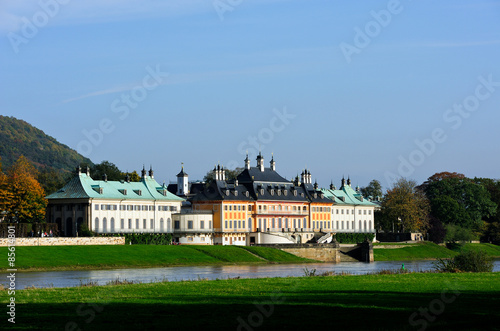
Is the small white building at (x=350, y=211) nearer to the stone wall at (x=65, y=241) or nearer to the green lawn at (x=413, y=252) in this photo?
the green lawn at (x=413, y=252)

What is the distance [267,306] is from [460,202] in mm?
120717

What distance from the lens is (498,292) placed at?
120 feet

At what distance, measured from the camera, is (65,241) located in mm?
84938

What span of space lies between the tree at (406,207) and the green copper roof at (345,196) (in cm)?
493

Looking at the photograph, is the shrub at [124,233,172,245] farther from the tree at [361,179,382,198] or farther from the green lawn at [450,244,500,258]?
the tree at [361,179,382,198]

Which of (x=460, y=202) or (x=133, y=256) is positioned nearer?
(x=133, y=256)

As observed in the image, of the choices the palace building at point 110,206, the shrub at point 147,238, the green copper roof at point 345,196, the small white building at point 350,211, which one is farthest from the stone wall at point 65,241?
the green copper roof at point 345,196

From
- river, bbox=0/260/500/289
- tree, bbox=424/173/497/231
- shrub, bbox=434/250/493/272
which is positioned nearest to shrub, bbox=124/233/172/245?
river, bbox=0/260/500/289

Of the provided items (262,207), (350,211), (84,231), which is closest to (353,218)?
(350,211)

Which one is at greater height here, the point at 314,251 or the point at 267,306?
the point at 267,306

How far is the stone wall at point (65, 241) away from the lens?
264ft

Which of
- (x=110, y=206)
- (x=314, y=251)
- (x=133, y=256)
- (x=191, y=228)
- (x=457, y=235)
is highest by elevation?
(x=110, y=206)

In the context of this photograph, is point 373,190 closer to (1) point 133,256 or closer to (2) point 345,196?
(2) point 345,196

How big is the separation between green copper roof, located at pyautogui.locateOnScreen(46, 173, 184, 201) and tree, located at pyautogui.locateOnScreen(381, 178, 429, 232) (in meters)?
38.9
